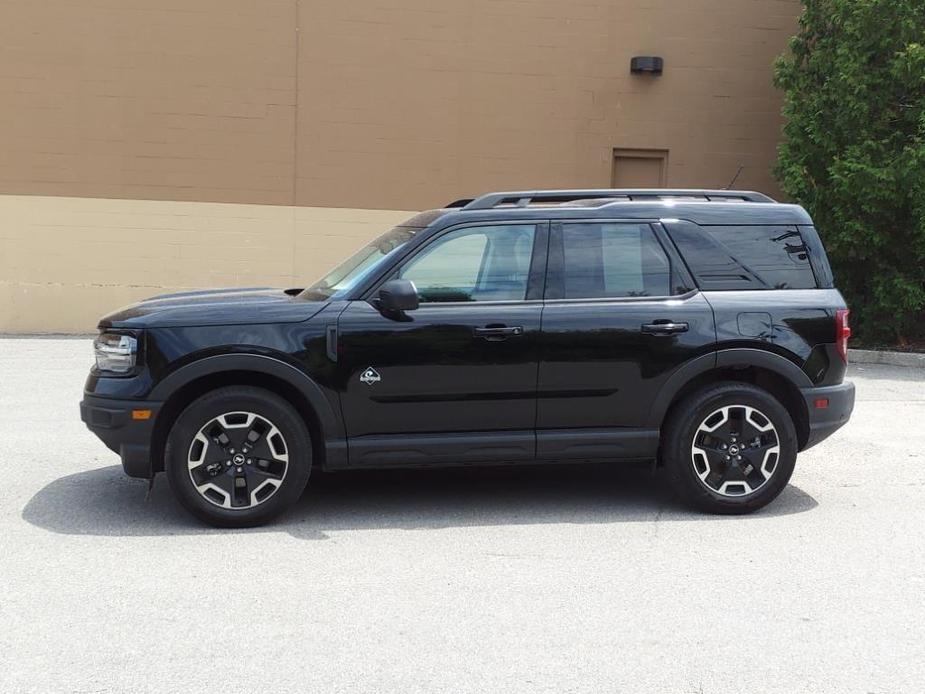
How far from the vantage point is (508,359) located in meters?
5.79

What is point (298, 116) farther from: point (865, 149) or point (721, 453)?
point (721, 453)

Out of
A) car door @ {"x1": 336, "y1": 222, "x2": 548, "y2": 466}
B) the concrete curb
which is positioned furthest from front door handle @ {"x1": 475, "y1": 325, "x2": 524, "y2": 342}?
the concrete curb

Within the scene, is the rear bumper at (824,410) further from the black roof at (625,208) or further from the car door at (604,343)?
the black roof at (625,208)

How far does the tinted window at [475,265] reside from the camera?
5867mm

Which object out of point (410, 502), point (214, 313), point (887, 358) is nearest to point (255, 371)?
point (214, 313)

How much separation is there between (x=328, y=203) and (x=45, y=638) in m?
11.1

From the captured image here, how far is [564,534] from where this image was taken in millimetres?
5633

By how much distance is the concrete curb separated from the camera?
1270 centimetres

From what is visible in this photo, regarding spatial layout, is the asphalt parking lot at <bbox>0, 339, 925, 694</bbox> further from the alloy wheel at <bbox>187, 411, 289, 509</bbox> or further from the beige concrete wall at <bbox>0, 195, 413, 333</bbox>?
the beige concrete wall at <bbox>0, 195, 413, 333</bbox>

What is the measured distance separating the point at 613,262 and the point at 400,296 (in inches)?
51.4

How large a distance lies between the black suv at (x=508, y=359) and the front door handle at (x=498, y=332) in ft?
0.04

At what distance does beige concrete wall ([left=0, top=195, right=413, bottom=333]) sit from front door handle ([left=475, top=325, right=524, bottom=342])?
9272mm

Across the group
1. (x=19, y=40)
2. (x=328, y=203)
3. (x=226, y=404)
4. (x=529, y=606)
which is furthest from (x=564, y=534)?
(x=19, y=40)

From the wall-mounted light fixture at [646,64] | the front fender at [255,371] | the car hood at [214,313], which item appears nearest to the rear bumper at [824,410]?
the front fender at [255,371]
